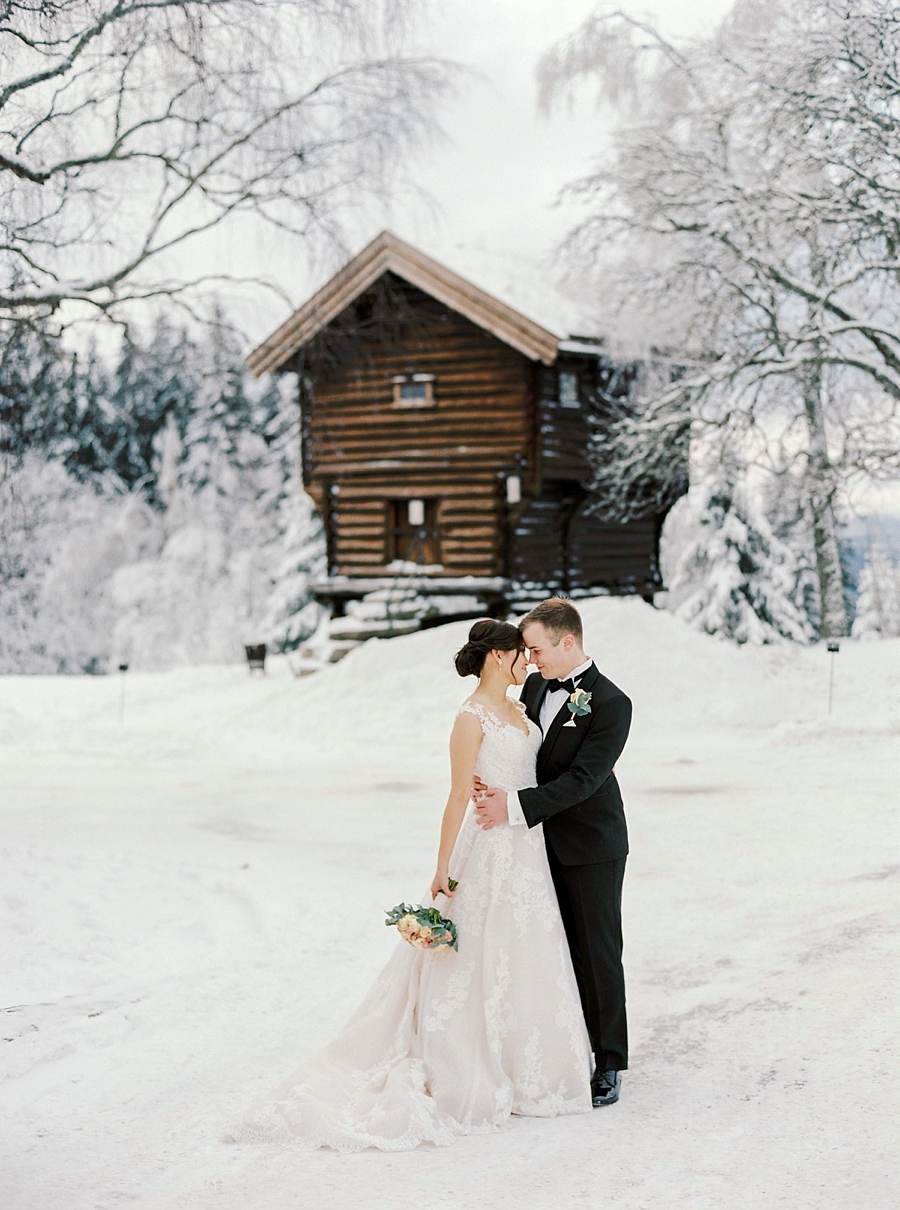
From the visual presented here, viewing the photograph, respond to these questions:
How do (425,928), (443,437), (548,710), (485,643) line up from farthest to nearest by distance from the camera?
(443,437), (548,710), (485,643), (425,928)

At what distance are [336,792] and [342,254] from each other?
5403 millimetres

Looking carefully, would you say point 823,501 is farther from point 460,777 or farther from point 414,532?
point 460,777

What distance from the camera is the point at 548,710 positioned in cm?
471

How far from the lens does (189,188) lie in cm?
962

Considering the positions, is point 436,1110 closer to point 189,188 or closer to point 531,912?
point 531,912

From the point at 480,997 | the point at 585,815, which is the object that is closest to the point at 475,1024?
the point at 480,997

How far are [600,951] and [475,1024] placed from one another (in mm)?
568

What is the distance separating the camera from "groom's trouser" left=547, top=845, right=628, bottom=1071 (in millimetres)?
4469

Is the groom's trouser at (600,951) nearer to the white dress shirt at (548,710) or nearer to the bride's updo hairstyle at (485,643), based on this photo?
the white dress shirt at (548,710)

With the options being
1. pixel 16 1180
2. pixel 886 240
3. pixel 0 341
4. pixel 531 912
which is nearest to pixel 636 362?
pixel 886 240

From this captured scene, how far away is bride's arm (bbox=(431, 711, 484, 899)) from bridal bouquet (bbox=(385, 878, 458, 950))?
0.45 ft

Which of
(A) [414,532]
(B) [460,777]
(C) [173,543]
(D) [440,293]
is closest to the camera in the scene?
(B) [460,777]

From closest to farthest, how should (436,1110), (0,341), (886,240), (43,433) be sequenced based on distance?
(436,1110) < (0,341) < (43,433) < (886,240)

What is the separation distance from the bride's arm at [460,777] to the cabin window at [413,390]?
16732 millimetres
